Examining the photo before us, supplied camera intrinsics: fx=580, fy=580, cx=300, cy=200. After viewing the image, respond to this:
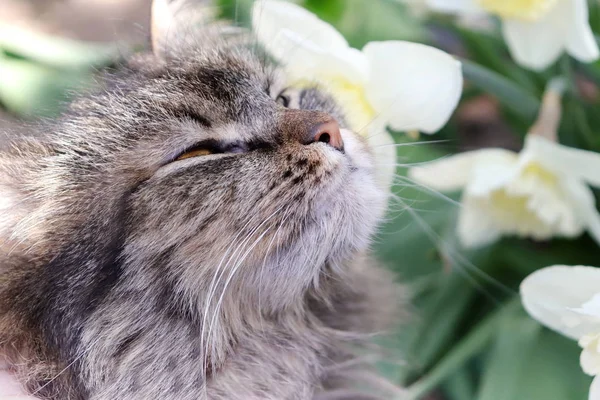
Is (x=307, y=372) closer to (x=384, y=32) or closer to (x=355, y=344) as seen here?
(x=355, y=344)

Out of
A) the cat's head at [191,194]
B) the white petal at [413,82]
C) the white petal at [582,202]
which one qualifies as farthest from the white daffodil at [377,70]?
the white petal at [582,202]

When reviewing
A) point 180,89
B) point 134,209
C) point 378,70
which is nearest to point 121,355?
point 134,209

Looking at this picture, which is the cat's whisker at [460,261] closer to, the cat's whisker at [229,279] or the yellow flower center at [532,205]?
the yellow flower center at [532,205]

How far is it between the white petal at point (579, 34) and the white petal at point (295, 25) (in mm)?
319

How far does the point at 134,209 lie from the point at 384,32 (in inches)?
27.2

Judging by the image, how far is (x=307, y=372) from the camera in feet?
2.97

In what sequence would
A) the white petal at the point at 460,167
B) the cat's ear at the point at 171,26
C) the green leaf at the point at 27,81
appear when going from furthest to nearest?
the green leaf at the point at 27,81 → the cat's ear at the point at 171,26 → the white petal at the point at 460,167

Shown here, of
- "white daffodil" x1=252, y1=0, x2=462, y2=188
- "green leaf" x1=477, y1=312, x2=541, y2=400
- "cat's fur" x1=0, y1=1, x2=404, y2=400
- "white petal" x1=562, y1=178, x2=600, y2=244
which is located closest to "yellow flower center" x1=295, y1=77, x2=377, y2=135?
"white daffodil" x1=252, y1=0, x2=462, y2=188

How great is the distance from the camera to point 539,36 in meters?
0.86

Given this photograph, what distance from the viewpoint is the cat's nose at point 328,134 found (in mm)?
751

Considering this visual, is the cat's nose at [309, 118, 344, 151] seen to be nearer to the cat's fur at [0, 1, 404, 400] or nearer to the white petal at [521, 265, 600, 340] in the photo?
the cat's fur at [0, 1, 404, 400]

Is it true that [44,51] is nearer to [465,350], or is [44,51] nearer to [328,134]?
[328,134]

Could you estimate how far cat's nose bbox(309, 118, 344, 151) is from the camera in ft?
2.46

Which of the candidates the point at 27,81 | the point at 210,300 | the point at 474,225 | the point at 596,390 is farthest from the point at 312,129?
the point at 27,81
